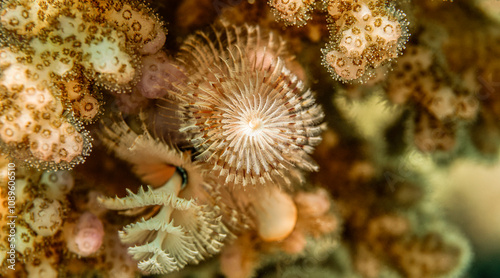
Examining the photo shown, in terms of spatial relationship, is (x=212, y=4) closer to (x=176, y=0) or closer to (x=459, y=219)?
(x=176, y=0)

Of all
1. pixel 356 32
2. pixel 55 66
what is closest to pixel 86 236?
pixel 55 66

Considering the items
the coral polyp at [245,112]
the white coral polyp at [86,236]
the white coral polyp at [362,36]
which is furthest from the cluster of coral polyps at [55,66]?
the white coral polyp at [362,36]

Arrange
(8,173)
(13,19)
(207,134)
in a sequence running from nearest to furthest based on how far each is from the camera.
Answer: (13,19)
(207,134)
(8,173)

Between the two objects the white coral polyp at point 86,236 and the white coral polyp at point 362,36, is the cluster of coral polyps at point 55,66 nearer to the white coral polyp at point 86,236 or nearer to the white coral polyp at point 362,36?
the white coral polyp at point 86,236

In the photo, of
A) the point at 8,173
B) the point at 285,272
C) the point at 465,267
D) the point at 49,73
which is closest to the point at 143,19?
the point at 49,73

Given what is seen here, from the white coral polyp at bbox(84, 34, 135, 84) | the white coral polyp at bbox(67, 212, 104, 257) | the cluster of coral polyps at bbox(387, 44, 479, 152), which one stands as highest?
the cluster of coral polyps at bbox(387, 44, 479, 152)

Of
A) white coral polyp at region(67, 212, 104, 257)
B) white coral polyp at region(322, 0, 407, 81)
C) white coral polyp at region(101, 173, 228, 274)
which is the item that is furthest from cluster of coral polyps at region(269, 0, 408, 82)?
white coral polyp at region(67, 212, 104, 257)

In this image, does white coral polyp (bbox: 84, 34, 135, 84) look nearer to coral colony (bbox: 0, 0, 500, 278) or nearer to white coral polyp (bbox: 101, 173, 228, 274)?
coral colony (bbox: 0, 0, 500, 278)
